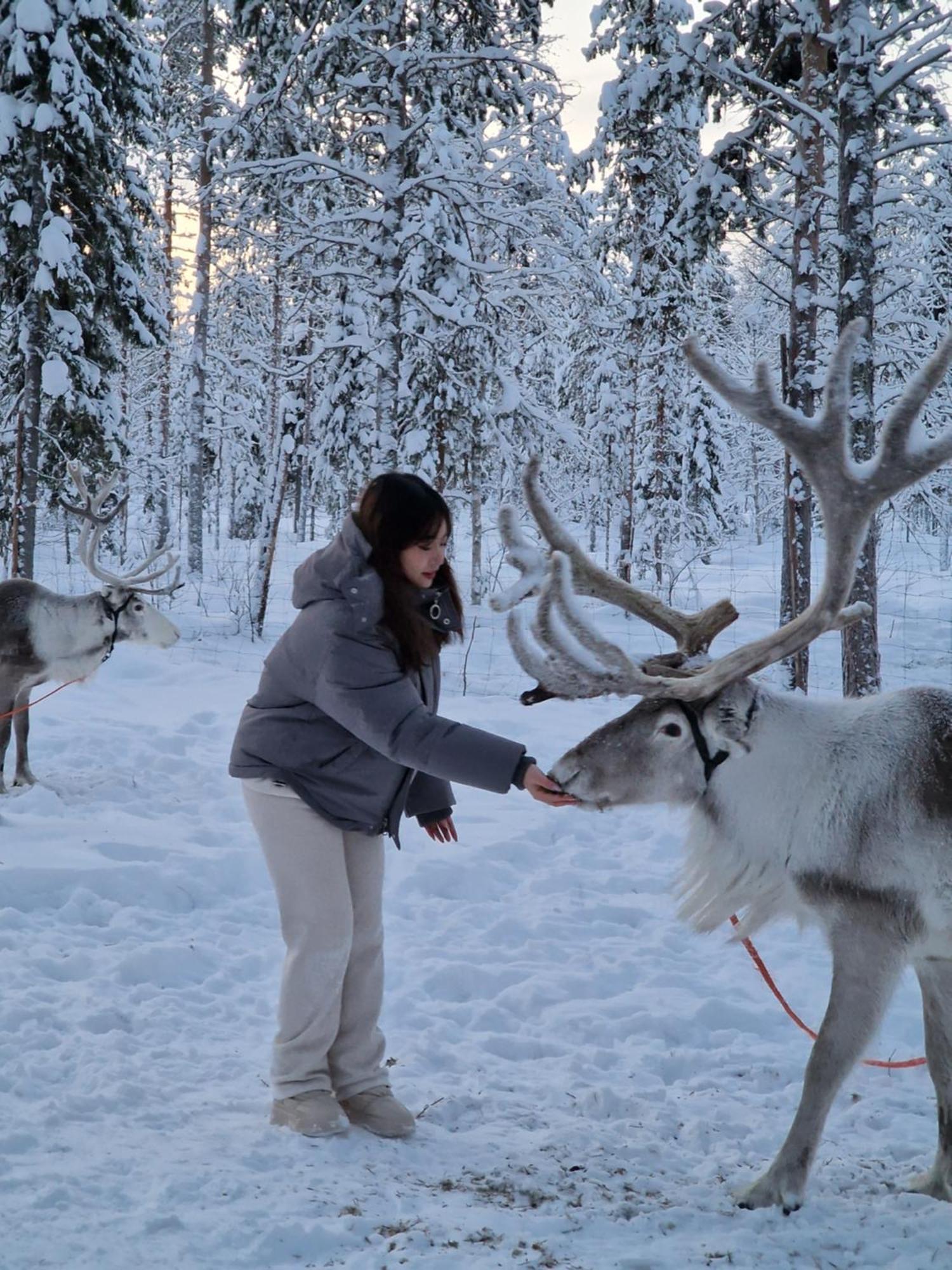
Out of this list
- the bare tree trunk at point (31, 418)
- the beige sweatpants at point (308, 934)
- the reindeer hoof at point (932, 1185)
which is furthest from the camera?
the bare tree trunk at point (31, 418)

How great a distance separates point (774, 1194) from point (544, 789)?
1.27 meters

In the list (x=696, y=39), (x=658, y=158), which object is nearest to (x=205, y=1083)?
(x=696, y=39)

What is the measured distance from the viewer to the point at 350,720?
2949mm

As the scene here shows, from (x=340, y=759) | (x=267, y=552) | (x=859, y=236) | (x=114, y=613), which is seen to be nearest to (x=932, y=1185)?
(x=340, y=759)

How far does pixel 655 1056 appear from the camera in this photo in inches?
145

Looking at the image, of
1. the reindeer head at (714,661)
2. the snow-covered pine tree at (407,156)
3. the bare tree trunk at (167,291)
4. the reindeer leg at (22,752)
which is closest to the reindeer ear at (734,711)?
the reindeer head at (714,661)

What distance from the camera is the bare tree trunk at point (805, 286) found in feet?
30.4

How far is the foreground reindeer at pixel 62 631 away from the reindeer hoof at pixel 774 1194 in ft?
18.3

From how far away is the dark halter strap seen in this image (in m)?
2.96

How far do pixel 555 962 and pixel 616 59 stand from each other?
14317mm

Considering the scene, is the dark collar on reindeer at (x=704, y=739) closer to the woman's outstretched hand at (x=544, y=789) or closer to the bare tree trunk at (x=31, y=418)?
the woman's outstretched hand at (x=544, y=789)

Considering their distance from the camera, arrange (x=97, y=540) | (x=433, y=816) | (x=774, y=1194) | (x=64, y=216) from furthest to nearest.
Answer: (x=64, y=216) → (x=97, y=540) → (x=433, y=816) → (x=774, y=1194)

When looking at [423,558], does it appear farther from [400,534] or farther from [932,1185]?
[932,1185]

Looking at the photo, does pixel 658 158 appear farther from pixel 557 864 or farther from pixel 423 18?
pixel 557 864
